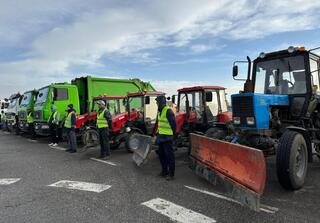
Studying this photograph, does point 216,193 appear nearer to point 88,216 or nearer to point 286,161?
point 286,161

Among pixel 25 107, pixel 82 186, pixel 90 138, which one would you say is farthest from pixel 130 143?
pixel 25 107

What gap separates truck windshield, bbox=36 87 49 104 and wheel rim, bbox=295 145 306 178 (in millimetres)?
11712

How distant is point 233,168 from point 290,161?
1.00m

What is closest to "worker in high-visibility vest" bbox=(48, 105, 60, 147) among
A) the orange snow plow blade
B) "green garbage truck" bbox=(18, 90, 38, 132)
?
"green garbage truck" bbox=(18, 90, 38, 132)

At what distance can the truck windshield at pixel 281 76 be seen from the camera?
7.10 m

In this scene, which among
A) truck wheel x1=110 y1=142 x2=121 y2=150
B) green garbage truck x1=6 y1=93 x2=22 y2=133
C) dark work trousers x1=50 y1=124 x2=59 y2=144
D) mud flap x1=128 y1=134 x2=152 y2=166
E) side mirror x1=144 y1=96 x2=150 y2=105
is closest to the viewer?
mud flap x1=128 y1=134 x2=152 y2=166

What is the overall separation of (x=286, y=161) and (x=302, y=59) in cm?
256

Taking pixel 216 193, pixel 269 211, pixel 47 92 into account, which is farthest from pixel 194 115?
pixel 47 92

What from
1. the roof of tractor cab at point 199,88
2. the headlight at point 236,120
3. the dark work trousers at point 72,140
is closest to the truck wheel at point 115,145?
the dark work trousers at point 72,140

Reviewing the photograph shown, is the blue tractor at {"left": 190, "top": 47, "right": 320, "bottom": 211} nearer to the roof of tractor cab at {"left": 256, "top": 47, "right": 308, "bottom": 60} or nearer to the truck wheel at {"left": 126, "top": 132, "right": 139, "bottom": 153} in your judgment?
the roof of tractor cab at {"left": 256, "top": 47, "right": 308, "bottom": 60}

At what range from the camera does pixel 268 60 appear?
765 centimetres

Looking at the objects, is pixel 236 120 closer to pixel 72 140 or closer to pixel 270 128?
pixel 270 128

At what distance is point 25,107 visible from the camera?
17328 mm

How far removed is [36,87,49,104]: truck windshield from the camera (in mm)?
14992
